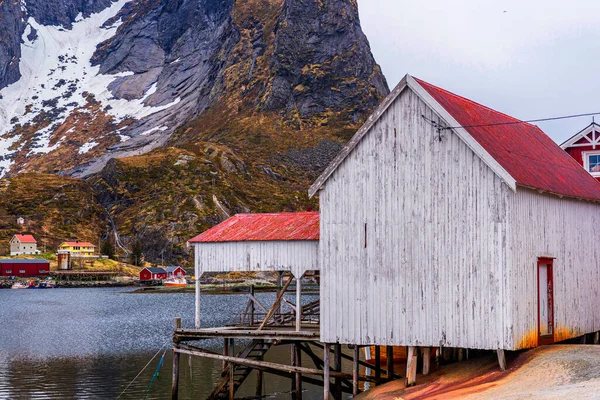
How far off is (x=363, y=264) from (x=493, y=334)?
531 cm

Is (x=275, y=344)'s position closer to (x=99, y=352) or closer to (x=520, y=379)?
(x=520, y=379)

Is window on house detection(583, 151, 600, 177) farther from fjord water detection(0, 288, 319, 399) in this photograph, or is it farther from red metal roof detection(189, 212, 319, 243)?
fjord water detection(0, 288, 319, 399)

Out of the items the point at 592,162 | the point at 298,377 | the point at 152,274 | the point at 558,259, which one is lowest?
the point at 298,377

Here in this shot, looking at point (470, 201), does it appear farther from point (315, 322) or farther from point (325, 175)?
point (315, 322)

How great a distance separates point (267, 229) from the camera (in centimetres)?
3709

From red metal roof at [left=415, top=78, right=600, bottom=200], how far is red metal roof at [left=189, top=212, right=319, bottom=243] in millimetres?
7090

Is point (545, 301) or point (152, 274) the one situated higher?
point (152, 274)

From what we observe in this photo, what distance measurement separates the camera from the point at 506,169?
29141 mm

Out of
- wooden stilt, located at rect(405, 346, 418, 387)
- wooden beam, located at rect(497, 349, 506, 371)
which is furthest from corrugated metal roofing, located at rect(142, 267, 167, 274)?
wooden beam, located at rect(497, 349, 506, 371)

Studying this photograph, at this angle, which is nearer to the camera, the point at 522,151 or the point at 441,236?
the point at 441,236

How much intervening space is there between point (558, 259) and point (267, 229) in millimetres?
11245

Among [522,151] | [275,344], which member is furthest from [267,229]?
[522,151]

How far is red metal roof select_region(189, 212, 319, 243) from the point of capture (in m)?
35.7

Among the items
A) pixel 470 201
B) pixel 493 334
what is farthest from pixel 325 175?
pixel 493 334
